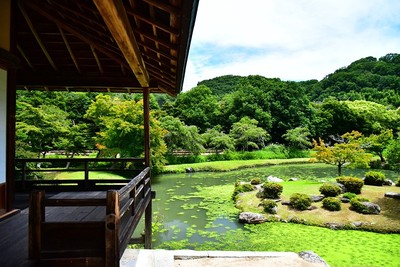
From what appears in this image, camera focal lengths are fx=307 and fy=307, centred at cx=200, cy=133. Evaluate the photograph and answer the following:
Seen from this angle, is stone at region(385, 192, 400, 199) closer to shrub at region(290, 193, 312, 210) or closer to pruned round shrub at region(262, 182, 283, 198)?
→ shrub at region(290, 193, 312, 210)

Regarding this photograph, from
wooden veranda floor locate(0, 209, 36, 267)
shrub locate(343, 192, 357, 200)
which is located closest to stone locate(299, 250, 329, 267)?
wooden veranda floor locate(0, 209, 36, 267)

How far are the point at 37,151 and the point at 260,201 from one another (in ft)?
37.5

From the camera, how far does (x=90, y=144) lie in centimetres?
1906

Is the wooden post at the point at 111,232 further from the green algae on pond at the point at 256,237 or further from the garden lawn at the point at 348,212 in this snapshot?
the garden lawn at the point at 348,212

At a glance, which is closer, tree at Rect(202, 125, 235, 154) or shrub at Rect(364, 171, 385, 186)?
shrub at Rect(364, 171, 385, 186)

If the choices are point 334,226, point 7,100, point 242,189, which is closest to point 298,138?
point 242,189

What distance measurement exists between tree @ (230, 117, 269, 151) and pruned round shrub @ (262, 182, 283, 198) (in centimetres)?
1763

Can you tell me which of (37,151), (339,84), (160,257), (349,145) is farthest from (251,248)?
(339,84)

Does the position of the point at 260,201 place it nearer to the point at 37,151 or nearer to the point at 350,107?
the point at 37,151

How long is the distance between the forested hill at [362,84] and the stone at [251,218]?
33.6 m

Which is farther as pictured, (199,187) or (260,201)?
(199,187)

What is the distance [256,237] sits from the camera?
30.1ft

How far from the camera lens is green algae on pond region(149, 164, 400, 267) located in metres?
7.79

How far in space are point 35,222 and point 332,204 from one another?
1042 centimetres
